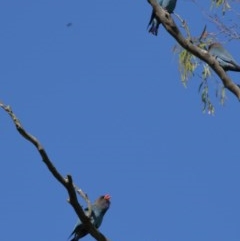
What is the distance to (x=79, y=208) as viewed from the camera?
4598mm

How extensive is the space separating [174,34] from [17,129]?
4.88 ft

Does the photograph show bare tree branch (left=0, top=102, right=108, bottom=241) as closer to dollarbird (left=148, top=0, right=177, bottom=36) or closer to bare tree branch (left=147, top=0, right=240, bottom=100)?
bare tree branch (left=147, top=0, right=240, bottom=100)

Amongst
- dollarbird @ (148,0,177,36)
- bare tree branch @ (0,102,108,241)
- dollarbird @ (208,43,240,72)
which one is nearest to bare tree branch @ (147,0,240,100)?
dollarbird @ (208,43,240,72)

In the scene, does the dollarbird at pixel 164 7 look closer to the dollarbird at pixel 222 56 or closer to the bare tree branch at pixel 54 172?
the dollarbird at pixel 222 56

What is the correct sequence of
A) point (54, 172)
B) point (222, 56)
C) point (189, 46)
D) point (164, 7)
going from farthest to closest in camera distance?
1. point (164, 7)
2. point (222, 56)
3. point (189, 46)
4. point (54, 172)

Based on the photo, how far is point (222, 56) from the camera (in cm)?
601

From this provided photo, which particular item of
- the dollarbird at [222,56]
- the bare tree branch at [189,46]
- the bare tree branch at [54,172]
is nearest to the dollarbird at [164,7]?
the dollarbird at [222,56]

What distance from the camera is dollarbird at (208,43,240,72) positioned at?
5.82 m

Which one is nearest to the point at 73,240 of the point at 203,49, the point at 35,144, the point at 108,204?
the point at 108,204

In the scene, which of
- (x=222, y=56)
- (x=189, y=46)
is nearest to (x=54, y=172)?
(x=189, y=46)

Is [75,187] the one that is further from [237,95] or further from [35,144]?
[237,95]

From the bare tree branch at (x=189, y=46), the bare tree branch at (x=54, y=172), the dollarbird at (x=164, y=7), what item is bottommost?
the bare tree branch at (x=54, y=172)

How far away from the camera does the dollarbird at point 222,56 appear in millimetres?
5824

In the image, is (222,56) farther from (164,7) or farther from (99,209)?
(99,209)
